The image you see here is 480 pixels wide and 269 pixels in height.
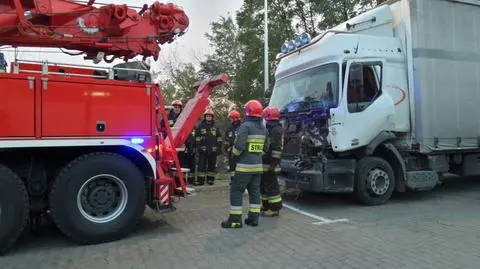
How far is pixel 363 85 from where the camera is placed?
771 centimetres

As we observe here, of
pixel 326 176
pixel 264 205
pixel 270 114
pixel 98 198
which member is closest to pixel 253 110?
pixel 270 114

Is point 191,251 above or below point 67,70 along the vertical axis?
below

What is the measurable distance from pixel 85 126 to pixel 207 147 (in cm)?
479

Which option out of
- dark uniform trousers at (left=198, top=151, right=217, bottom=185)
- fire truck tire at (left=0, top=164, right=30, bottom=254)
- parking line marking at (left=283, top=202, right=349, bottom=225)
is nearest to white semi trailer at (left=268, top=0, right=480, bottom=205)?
parking line marking at (left=283, top=202, right=349, bottom=225)

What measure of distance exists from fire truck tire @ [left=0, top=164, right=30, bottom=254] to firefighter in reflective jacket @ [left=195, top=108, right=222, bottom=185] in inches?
203

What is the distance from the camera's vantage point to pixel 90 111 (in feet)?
18.2

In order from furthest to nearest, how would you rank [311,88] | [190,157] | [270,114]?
[190,157]
[311,88]
[270,114]

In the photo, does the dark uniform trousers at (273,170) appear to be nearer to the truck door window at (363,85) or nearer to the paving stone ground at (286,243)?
the paving stone ground at (286,243)

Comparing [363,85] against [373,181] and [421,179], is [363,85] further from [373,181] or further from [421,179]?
[421,179]

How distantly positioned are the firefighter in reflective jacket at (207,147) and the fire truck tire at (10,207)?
517 cm

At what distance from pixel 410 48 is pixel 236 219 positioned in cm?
461

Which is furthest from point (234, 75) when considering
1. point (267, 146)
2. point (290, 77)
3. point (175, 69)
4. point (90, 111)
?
point (90, 111)

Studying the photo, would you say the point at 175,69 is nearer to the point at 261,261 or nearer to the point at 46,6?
the point at 46,6

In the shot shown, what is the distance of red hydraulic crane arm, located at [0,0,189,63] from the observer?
5531mm
